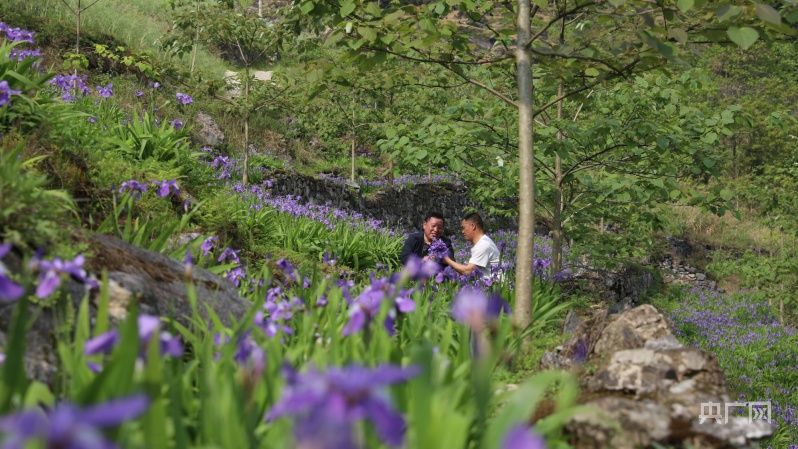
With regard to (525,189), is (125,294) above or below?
below

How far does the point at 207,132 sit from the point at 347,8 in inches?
406

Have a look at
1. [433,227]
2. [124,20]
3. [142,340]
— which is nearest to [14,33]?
[433,227]

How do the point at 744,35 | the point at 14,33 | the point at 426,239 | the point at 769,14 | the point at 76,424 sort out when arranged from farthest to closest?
the point at 426,239 < the point at 14,33 < the point at 744,35 < the point at 769,14 < the point at 76,424

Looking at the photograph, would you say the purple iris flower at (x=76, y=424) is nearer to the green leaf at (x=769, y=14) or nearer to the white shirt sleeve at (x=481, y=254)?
the green leaf at (x=769, y=14)

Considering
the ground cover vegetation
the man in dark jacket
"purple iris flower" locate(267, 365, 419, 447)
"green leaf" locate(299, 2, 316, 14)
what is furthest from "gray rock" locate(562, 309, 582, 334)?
"purple iris flower" locate(267, 365, 419, 447)

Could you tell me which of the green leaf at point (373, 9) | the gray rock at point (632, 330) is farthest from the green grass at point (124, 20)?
the gray rock at point (632, 330)

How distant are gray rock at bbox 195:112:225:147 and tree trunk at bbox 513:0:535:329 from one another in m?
9.86

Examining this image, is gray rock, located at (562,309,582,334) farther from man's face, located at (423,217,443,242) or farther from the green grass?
the green grass

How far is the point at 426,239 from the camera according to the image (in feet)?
21.1

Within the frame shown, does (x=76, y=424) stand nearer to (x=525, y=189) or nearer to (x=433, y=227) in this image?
(x=525, y=189)

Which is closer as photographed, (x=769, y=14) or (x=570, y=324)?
(x=769, y=14)

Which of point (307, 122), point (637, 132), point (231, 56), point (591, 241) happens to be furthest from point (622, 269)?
point (231, 56)

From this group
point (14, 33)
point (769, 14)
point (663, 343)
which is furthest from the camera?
point (14, 33)

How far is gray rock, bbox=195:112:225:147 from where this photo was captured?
1258 cm
